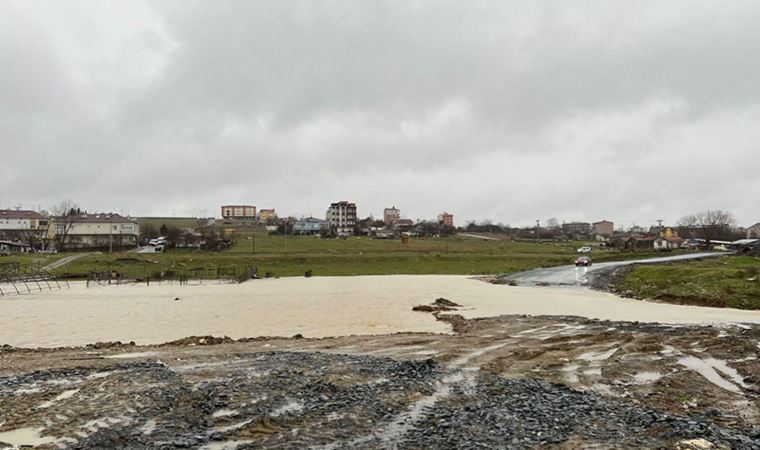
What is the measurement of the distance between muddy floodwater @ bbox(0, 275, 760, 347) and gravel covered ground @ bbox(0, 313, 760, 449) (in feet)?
19.1

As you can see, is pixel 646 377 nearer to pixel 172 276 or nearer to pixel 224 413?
pixel 224 413

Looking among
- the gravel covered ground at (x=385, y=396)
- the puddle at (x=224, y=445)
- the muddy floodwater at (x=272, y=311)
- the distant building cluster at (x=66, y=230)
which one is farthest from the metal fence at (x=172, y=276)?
the puddle at (x=224, y=445)

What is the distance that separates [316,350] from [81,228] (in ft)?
441

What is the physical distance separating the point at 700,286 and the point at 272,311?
32.5 m

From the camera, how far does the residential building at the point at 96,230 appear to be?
12431cm

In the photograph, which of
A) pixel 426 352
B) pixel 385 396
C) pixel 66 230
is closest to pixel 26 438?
pixel 385 396

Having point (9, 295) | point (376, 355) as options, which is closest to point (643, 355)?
point (376, 355)

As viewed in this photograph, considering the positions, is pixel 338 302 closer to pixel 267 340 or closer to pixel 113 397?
pixel 267 340

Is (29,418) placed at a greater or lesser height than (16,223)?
lesser

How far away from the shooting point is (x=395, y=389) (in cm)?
1330

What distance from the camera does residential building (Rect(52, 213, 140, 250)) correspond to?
12431cm

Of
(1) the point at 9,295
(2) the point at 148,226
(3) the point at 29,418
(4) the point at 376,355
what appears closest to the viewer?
(3) the point at 29,418

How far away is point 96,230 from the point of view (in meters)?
135

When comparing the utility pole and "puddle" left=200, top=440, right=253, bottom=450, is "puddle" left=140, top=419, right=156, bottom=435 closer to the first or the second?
"puddle" left=200, top=440, right=253, bottom=450
